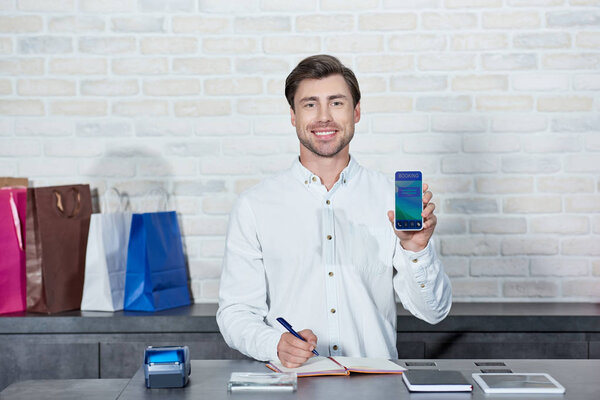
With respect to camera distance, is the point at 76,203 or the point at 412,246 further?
the point at 76,203

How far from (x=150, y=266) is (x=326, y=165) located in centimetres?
84

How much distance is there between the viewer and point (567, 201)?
2.77m

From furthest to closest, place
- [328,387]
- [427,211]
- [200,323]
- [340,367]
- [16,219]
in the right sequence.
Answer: [16,219] < [200,323] < [427,211] < [340,367] < [328,387]

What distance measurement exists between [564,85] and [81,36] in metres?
1.94

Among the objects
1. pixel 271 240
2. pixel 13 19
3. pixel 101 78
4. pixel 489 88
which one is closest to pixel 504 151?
pixel 489 88

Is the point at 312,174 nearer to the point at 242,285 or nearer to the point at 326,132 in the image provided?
the point at 326,132

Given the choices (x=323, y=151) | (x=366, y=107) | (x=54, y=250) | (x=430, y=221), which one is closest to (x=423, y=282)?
(x=430, y=221)

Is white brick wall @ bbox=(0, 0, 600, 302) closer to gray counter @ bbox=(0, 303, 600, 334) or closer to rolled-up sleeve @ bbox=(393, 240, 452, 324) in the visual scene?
gray counter @ bbox=(0, 303, 600, 334)

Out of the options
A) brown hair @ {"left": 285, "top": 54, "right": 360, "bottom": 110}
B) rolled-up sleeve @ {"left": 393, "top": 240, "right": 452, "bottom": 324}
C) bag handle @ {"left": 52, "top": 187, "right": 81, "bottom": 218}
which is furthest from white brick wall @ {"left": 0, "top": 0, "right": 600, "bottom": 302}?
rolled-up sleeve @ {"left": 393, "top": 240, "right": 452, "bottom": 324}

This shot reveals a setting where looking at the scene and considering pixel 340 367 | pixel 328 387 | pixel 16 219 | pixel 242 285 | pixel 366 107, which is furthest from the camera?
pixel 366 107

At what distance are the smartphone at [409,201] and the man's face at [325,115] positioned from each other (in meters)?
0.45

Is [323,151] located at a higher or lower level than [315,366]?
higher

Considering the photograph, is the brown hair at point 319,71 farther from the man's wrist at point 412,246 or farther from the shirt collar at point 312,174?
the man's wrist at point 412,246

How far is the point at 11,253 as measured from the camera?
2557mm
